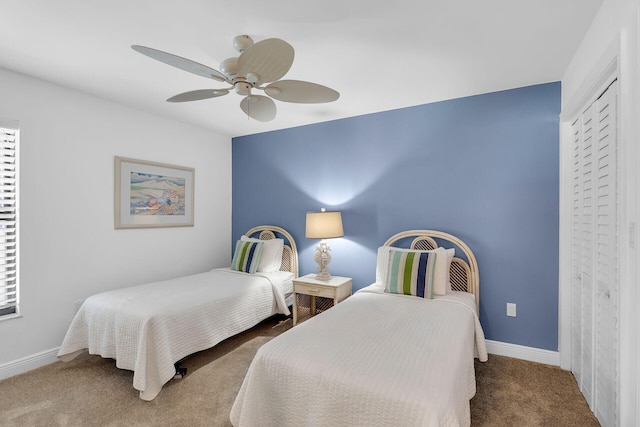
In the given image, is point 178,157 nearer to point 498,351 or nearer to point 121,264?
point 121,264

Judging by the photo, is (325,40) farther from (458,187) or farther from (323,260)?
(323,260)

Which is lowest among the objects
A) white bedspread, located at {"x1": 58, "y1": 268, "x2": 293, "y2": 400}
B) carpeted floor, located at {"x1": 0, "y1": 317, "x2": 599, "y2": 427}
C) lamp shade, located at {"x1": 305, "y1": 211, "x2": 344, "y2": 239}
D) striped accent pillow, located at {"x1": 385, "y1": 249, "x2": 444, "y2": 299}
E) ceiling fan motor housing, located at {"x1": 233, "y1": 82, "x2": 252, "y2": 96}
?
carpeted floor, located at {"x1": 0, "y1": 317, "x2": 599, "y2": 427}

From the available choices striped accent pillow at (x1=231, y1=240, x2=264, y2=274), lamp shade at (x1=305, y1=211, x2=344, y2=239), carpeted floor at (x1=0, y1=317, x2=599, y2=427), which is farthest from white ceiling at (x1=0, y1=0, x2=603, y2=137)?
carpeted floor at (x1=0, y1=317, x2=599, y2=427)

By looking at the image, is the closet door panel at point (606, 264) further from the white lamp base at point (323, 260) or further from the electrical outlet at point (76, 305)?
the electrical outlet at point (76, 305)

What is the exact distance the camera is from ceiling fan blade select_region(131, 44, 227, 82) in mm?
1545

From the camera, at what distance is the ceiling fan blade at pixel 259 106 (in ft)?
7.24

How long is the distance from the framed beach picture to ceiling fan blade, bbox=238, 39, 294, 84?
222 centimetres

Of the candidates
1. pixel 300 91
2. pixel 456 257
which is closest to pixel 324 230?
pixel 456 257

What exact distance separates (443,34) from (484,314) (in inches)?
94.7

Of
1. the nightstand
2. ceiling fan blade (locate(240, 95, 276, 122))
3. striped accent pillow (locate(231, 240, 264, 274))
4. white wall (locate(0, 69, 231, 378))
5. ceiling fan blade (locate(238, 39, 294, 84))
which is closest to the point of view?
ceiling fan blade (locate(238, 39, 294, 84))

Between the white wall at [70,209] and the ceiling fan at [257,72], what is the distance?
1.49 metres

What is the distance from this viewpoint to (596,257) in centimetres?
198

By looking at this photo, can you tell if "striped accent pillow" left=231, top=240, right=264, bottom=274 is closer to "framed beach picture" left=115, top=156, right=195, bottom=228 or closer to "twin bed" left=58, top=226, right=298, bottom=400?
"twin bed" left=58, top=226, right=298, bottom=400

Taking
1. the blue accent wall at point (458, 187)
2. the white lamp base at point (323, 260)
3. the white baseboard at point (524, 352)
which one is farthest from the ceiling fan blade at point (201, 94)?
the white baseboard at point (524, 352)
